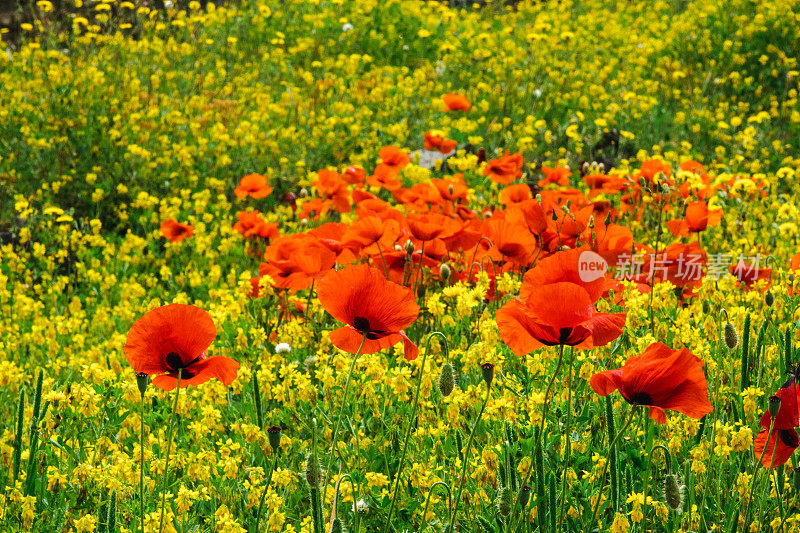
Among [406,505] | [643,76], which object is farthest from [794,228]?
[643,76]

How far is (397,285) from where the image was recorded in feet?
5.24

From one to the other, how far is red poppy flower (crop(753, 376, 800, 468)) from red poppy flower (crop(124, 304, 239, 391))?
3.34 feet

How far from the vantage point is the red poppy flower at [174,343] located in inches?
60.3

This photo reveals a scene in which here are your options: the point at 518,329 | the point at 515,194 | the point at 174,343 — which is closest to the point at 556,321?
the point at 518,329

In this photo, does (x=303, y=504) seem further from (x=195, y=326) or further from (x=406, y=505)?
(x=195, y=326)

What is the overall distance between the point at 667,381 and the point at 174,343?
89 cm

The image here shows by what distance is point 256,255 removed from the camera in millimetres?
4480

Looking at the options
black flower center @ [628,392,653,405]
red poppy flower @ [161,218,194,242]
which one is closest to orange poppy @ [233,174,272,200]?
red poppy flower @ [161,218,194,242]

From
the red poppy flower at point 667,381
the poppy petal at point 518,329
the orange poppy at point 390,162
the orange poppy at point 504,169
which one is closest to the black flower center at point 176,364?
the poppy petal at point 518,329

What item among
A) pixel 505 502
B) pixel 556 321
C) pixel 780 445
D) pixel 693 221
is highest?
pixel 693 221

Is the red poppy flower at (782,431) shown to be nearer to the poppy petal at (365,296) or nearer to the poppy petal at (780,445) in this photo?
the poppy petal at (780,445)

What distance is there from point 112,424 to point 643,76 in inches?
258

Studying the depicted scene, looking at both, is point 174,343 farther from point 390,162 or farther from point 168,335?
point 390,162

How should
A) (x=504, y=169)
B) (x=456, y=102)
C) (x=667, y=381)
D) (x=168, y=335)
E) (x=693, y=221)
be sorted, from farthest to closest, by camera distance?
(x=456, y=102) → (x=504, y=169) → (x=693, y=221) → (x=168, y=335) → (x=667, y=381)
